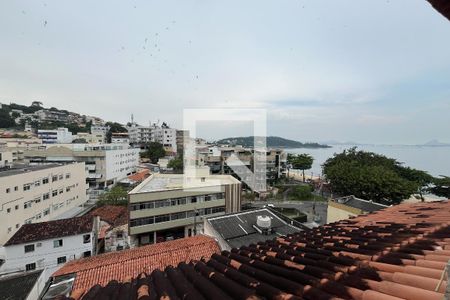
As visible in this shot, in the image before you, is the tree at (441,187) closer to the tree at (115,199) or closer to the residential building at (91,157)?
the tree at (115,199)

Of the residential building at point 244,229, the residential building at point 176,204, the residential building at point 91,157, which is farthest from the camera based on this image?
the residential building at point 91,157

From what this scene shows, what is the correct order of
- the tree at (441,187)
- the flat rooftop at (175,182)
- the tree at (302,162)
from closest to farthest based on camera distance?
1. the flat rooftop at (175,182)
2. the tree at (441,187)
3. the tree at (302,162)

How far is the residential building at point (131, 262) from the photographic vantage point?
7453 millimetres

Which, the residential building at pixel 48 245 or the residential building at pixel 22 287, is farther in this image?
the residential building at pixel 48 245

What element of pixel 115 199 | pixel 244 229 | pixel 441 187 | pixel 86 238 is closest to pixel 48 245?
pixel 86 238

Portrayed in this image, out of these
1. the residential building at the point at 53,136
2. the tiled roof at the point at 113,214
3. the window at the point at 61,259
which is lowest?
the window at the point at 61,259

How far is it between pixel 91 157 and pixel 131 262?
2994 cm

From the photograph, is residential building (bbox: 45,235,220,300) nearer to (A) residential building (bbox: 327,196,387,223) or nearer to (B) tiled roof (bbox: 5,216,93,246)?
(B) tiled roof (bbox: 5,216,93,246)

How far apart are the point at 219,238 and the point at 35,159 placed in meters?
34.1

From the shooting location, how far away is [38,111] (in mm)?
95000

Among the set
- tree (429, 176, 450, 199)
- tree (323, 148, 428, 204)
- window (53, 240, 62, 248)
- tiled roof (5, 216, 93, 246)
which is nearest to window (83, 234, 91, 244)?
tiled roof (5, 216, 93, 246)

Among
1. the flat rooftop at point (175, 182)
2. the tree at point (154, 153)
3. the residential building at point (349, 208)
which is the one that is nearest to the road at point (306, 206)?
the residential building at point (349, 208)

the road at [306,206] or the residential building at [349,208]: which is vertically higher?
the residential building at [349,208]

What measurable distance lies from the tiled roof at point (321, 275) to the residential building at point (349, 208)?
1326cm
